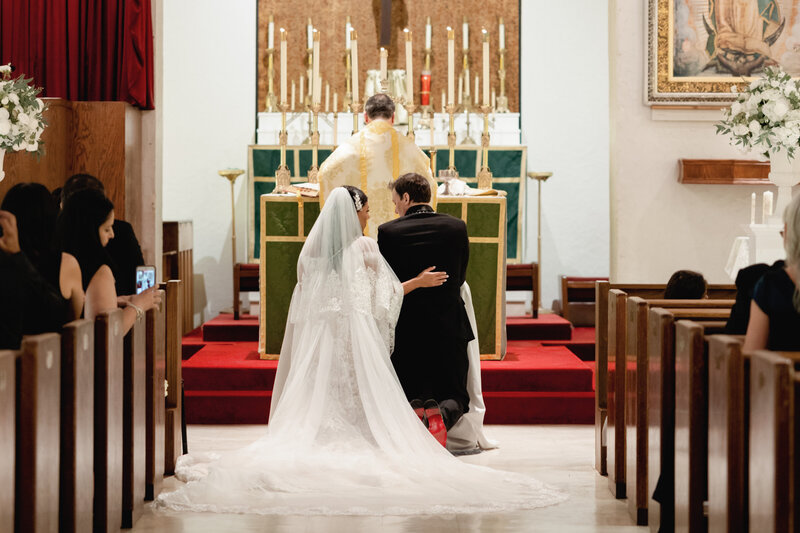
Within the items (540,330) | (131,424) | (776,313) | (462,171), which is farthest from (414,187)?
(462,171)

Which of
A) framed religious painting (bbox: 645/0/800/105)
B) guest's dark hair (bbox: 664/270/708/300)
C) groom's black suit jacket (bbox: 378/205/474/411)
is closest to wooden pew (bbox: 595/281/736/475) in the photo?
guest's dark hair (bbox: 664/270/708/300)

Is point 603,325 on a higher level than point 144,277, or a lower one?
lower

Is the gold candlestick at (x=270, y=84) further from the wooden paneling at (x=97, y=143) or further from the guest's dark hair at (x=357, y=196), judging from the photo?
the guest's dark hair at (x=357, y=196)

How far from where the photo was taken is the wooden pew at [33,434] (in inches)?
126

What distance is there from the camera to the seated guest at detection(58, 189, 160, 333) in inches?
170

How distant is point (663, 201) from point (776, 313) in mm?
6070

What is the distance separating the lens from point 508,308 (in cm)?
1034

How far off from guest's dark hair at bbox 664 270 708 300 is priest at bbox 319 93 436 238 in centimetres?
256

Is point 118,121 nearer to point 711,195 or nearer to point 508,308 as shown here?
point 508,308

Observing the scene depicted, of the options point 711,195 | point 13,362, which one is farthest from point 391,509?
point 711,195

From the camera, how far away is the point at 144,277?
4.67m

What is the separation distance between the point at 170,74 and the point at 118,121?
3.39 m

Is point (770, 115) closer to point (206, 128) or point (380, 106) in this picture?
point (380, 106)

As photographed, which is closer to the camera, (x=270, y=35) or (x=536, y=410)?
(x=536, y=410)
